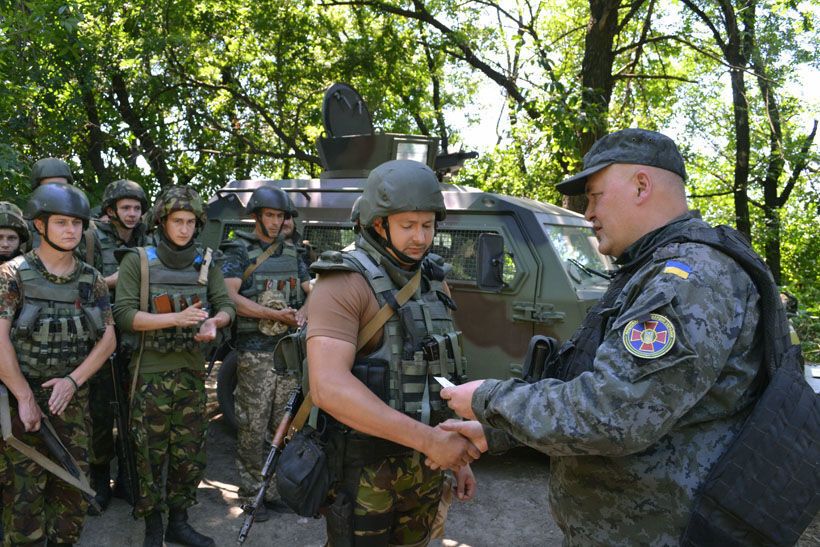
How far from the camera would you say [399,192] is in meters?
2.30

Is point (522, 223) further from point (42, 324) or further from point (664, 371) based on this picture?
point (664, 371)

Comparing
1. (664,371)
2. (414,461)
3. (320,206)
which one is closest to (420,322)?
(414,461)

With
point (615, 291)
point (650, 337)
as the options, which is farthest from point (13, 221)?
point (650, 337)

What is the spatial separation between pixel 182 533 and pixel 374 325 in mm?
2362

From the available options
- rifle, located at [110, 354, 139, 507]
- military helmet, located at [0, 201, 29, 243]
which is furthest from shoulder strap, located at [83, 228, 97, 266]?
rifle, located at [110, 354, 139, 507]

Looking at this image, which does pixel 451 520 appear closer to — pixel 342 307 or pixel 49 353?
pixel 49 353

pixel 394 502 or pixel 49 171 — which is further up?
pixel 49 171

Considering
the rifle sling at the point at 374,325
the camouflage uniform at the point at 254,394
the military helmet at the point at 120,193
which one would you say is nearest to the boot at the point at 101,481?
the camouflage uniform at the point at 254,394

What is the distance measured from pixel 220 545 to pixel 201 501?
668mm

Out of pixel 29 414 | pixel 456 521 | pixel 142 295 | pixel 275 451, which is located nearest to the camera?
pixel 275 451

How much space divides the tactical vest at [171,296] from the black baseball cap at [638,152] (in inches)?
102

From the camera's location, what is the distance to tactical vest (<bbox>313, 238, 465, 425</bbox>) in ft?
7.45

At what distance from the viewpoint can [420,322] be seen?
237cm

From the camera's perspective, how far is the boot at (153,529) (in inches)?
148
